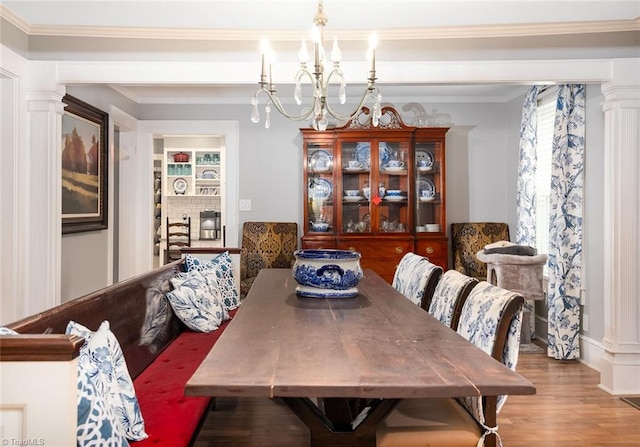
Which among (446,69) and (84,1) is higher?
(84,1)

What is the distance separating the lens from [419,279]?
280cm

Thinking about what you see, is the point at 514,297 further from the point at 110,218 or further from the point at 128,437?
the point at 110,218

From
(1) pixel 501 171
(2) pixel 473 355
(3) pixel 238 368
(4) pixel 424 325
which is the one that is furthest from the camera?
(1) pixel 501 171

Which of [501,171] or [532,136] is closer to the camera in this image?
[532,136]

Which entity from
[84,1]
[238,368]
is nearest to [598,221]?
[238,368]

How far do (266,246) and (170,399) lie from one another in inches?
130

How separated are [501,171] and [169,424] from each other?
475cm

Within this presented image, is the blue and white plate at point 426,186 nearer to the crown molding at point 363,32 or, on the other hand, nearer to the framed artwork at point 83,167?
the crown molding at point 363,32

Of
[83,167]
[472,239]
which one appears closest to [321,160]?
[472,239]

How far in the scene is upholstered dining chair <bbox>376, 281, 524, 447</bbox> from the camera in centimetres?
163

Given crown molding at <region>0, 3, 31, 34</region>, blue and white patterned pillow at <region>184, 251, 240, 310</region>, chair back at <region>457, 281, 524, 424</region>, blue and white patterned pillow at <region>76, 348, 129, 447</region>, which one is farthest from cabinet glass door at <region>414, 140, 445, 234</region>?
blue and white patterned pillow at <region>76, 348, 129, 447</region>

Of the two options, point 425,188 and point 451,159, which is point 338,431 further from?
point 451,159

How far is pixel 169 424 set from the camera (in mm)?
1675

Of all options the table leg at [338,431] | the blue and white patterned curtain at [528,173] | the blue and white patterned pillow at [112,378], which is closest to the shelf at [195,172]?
the blue and white patterned curtain at [528,173]
